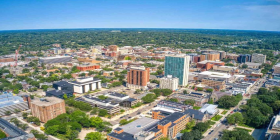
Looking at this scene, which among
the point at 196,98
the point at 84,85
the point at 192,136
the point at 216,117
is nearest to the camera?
the point at 192,136

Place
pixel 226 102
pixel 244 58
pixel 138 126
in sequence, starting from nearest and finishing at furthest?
pixel 138 126 < pixel 226 102 < pixel 244 58

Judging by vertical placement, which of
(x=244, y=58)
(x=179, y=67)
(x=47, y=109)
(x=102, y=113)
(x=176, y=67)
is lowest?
(x=102, y=113)

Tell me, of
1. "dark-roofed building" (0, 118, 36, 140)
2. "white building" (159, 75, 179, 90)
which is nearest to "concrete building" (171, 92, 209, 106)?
"white building" (159, 75, 179, 90)

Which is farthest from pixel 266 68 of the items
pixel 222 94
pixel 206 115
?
pixel 206 115

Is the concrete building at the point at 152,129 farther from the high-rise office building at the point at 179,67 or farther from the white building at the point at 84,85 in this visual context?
the white building at the point at 84,85

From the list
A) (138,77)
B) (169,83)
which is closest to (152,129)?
(169,83)

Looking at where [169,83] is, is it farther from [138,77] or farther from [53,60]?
[53,60]

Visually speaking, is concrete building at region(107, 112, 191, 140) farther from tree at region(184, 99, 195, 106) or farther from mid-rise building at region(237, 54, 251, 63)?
mid-rise building at region(237, 54, 251, 63)
